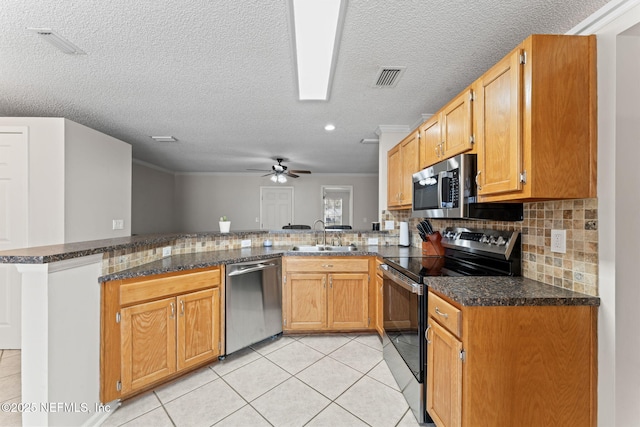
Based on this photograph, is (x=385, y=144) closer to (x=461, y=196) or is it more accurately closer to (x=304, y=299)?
(x=461, y=196)

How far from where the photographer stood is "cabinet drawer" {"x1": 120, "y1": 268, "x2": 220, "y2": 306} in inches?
67.2

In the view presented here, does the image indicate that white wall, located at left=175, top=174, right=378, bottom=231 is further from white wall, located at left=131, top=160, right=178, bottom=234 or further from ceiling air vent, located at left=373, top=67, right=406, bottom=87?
ceiling air vent, located at left=373, top=67, right=406, bottom=87

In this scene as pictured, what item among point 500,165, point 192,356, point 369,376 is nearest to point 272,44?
point 500,165

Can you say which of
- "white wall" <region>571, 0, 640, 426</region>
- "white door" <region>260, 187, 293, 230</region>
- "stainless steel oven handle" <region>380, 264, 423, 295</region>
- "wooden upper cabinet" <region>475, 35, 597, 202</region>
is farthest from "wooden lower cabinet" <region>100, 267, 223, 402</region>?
"white door" <region>260, 187, 293, 230</region>

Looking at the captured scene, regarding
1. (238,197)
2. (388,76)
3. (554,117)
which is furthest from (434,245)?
(238,197)

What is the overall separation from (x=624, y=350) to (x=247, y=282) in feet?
7.72

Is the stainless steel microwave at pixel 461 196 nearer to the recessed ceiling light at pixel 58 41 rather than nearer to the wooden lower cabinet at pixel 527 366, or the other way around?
the wooden lower cabinet at pixel 527 366

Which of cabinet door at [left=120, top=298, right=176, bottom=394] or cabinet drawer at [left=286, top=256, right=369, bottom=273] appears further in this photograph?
cabinet drawer at [left=286, top=256, right=369, bottom=273]

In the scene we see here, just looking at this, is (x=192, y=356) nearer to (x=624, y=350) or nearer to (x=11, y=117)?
(x=624, y=350)

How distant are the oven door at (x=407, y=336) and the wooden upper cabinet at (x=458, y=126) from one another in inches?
36.9

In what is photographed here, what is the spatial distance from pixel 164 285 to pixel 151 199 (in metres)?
5.01

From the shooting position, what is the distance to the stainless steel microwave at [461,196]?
5.21ft

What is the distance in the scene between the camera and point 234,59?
176 cm

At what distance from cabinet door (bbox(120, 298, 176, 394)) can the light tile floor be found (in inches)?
6.3
